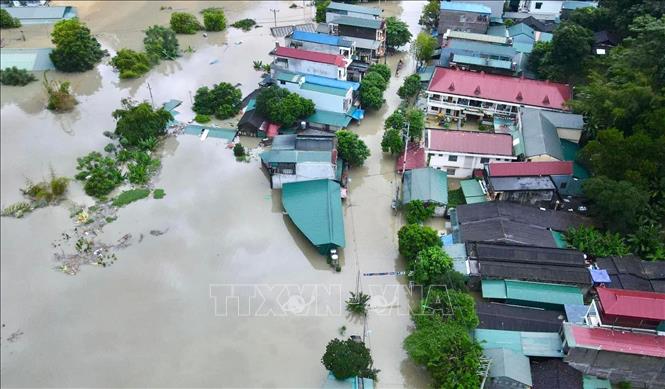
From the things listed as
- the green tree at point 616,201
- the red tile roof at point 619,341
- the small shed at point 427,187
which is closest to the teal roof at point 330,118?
the small shed at point 427,187

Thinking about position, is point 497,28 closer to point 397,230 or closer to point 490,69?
point 490,69

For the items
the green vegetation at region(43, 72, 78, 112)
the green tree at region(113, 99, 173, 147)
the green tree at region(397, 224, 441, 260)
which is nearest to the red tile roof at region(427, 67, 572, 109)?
the green tree at region(397, 224, 441, 260)

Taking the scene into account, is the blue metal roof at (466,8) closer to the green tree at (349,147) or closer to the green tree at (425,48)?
the green tree at (425,48)

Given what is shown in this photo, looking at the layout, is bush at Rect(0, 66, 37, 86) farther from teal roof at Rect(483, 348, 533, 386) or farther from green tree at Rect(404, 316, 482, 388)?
teal roof at Rect(483, 348, 533, 386)

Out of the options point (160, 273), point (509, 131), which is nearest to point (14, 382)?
point (160, 273)

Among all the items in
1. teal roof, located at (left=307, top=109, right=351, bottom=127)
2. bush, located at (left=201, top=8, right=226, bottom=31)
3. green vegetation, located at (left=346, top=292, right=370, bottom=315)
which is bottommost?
green vegetation, located at (left=346, top=292, right=370, bottom=315)

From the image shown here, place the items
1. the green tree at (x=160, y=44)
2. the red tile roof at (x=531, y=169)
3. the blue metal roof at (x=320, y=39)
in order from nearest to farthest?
the red tile roof at (x=531, y=169)
the blue metal roof at (x=320, y=39)
the green tree at (x=160, y=44)
